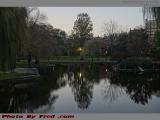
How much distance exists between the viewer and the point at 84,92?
227cm

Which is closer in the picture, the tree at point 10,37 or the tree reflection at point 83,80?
the tree reflection at point 83,80

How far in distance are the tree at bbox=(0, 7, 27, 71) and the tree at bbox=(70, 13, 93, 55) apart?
0.37 metres

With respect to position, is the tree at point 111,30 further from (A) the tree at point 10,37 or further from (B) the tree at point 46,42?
(A) the tree at point 10,37

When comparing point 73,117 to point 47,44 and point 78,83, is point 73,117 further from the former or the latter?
point 47,44

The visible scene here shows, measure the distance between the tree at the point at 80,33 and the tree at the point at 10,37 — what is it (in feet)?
1.21

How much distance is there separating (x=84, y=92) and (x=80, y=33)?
41 cm

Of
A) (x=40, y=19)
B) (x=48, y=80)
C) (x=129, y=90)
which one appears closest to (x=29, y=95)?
(x=48, y=80)

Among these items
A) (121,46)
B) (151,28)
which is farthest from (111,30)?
(151,28)

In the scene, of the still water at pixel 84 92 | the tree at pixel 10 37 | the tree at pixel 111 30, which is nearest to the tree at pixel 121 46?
the tree at pixel 111 30

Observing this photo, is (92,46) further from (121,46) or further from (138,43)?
(138,43)

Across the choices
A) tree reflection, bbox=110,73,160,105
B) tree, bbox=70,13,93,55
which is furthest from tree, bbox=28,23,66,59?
tree reflection, bbox=110,73,160,105

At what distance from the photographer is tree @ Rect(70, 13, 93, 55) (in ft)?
7.43

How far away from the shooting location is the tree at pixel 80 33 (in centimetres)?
226

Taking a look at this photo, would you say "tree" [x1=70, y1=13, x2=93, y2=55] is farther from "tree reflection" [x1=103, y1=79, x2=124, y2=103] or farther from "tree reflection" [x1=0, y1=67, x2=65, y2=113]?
"tree reflection" [x1=103, y1=79, x2=124, y2=103]
